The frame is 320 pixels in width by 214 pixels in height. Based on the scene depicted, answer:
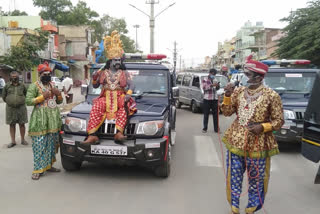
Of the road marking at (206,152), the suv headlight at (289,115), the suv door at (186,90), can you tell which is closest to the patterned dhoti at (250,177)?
the road marking at (206,152)

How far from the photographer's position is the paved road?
4.32 m

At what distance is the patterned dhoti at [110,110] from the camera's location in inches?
198

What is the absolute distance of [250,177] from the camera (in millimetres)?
3791

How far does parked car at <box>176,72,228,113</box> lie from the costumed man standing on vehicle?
29.3 ft

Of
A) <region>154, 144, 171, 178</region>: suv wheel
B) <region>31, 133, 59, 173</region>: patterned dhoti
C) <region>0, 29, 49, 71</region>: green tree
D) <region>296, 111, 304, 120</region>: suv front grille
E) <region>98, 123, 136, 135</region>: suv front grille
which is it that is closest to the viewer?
<region>98, 123, 136, 135</region>: suv front grille

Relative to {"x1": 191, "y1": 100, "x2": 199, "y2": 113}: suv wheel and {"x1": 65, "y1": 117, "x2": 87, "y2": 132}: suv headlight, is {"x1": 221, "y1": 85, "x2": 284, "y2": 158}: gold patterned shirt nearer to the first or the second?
{"x1": 65, "y1": 117, "x2": 87, "y2": 132}: suv headlight

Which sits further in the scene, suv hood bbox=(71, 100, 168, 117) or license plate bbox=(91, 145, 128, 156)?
suv hood bbox=(71, 100, 168, 117)

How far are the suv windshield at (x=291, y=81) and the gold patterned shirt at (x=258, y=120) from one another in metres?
5.17

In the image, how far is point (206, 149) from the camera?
25.6 ft

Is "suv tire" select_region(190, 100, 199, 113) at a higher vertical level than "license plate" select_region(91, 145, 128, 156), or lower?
lower

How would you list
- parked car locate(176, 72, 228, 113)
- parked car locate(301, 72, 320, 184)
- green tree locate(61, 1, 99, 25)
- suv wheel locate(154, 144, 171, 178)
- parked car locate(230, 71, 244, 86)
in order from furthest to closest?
green tree locate(61, 1, 99, 25) < parked car locate(176, 72, 228, 113) < parked car locate(230, 71, 244, 86) < suv wheel locate(154, 144, 171, 178) < parked car locate(301, 72, 320, 184)

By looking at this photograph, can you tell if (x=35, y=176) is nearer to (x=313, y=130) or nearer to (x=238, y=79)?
(x=313, y=130)

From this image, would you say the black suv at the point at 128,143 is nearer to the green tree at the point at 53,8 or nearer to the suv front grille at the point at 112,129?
the suv front grille at the point at 112,129

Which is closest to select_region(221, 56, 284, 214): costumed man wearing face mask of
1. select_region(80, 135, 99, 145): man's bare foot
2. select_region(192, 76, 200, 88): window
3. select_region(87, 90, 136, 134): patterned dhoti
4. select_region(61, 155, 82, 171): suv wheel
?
select_region(87, 90, 136, 134): patterned dhoti
